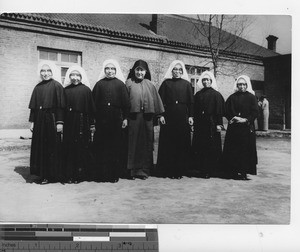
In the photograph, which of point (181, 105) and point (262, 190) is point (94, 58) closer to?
point (181, 105)

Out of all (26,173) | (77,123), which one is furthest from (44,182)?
(77,123)

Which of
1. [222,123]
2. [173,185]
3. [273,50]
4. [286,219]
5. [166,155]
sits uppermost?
[273,50]

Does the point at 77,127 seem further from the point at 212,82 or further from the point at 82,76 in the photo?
the point at 212,82

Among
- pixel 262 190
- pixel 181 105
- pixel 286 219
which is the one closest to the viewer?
pixel 286 219

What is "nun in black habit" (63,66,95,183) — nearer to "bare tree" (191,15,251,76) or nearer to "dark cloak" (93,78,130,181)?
"dark cloak" (93,78,130,181)

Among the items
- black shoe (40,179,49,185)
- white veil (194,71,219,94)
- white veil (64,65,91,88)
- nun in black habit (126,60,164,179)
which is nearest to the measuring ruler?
black shoe (40,179,49,185)

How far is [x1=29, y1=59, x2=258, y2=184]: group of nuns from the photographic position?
9.97 feet

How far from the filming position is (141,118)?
3.23 m

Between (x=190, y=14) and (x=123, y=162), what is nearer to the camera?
(x=190, y=14)

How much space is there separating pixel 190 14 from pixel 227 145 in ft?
3.85

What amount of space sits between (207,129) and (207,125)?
35 mm

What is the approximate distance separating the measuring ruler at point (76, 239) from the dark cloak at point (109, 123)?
613mm

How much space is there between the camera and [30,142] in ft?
9.98

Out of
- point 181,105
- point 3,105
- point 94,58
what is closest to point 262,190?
point 181,105
